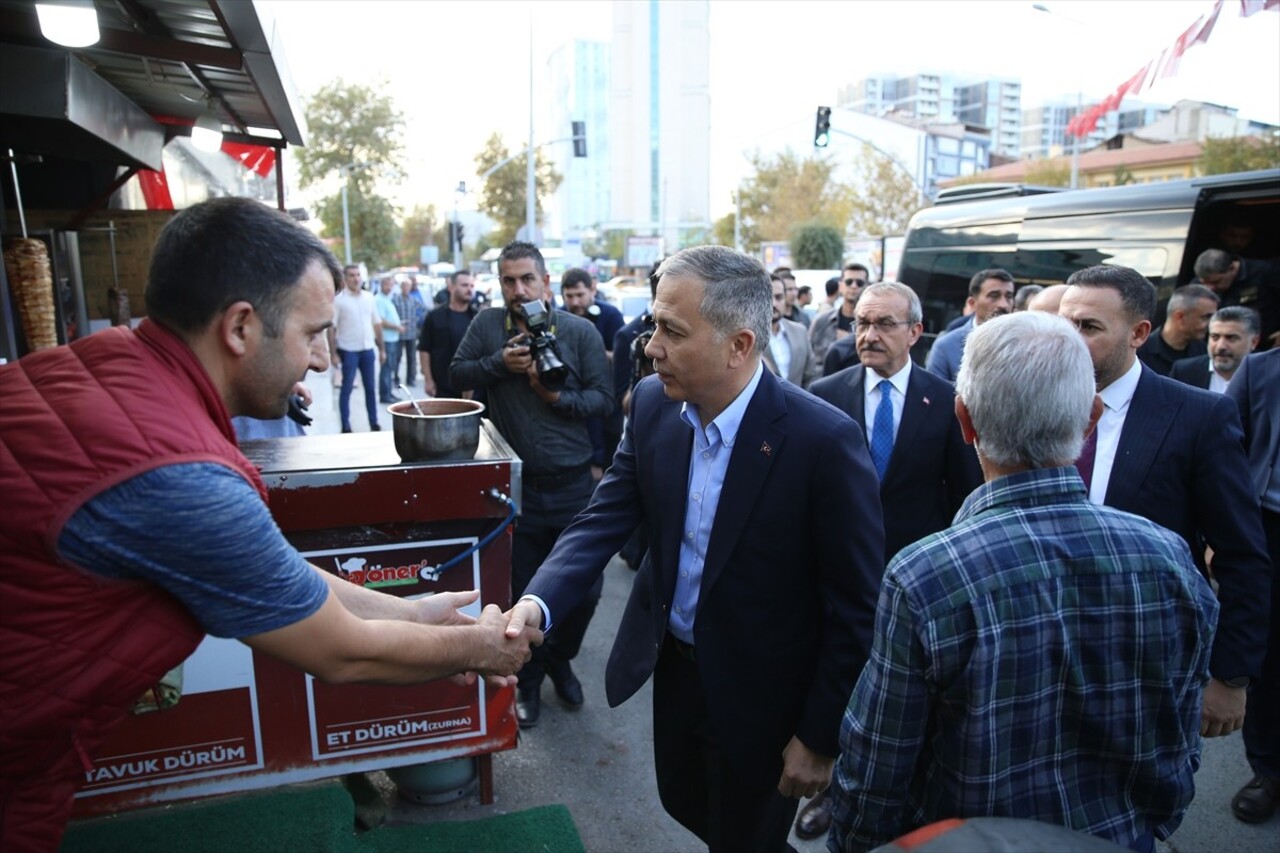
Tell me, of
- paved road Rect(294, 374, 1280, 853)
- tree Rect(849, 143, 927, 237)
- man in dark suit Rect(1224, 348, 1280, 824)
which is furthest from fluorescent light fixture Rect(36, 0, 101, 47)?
tree Rect(849, 143, 927, 237)

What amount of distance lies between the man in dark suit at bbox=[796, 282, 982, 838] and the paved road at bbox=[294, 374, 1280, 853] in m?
0.70

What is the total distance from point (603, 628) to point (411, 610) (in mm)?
3343

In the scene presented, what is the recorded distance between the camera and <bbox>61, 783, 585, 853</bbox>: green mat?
2.95 meters

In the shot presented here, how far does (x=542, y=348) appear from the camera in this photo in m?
4.24

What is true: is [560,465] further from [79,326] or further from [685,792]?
[79,326]

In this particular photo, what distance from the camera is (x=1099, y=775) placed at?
170 cm

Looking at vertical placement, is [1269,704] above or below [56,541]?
below

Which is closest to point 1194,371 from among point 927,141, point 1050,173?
point 1050,173

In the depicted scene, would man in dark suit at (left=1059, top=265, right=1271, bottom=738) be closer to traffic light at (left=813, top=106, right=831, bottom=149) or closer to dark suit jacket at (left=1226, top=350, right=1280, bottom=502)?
dark suit jacket at (left=1226, top=350, right=1280, bottom=502)

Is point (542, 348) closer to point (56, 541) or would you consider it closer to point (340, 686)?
point (340, 686)

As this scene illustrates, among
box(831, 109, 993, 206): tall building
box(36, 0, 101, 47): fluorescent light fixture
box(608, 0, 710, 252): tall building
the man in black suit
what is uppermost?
box(608, 0, 710, 252): tall building

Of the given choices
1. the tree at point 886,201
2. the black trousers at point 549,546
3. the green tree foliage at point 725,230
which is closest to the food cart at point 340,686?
the black trousers at point 549,546

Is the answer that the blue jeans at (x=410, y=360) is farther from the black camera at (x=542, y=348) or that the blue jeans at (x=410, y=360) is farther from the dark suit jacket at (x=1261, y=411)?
the dark suit jacket at (x=1261, y=411)

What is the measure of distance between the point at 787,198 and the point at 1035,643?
49.2 metres
